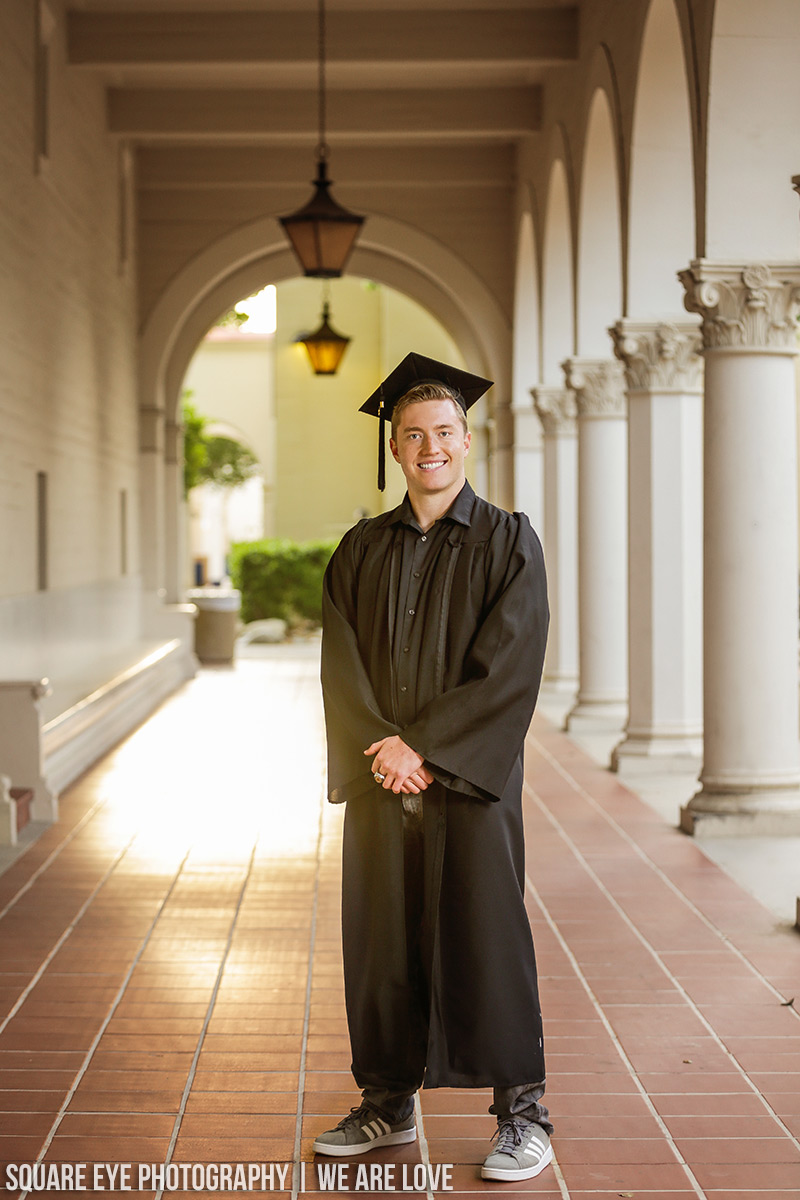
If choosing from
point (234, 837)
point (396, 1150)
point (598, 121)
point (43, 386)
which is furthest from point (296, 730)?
point (396, 1150)

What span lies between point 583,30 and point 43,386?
5.14 meters

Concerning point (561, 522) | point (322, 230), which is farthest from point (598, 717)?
point (322, 230)

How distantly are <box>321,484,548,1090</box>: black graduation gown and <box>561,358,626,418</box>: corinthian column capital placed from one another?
7.87 meters

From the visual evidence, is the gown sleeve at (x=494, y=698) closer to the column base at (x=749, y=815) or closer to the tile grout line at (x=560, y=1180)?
the tile grout line at (x=560, y=1180)

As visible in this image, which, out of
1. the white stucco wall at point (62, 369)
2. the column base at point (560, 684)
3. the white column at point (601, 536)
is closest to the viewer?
the white stucco wall at point (62, 369)

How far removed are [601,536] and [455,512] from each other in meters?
7.92

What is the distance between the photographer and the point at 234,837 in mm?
7621

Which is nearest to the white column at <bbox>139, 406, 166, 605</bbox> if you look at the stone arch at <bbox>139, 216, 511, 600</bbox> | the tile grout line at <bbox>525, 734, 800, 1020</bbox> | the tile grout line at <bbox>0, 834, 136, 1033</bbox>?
the stone arch at <bbox>139, 216, 511, 600</bbox>

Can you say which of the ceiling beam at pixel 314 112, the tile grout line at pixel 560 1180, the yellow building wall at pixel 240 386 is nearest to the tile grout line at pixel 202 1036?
the tile grout line at pixel 560 1180

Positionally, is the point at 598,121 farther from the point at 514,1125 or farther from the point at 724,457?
the point at 514,1125

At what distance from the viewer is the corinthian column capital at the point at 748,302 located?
7.20m

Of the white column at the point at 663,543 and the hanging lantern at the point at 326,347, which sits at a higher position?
the hanging lantern at the point at 326,347

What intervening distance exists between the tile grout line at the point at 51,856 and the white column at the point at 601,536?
4.52 m

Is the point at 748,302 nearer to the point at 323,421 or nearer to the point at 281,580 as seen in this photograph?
the point at 281,580
